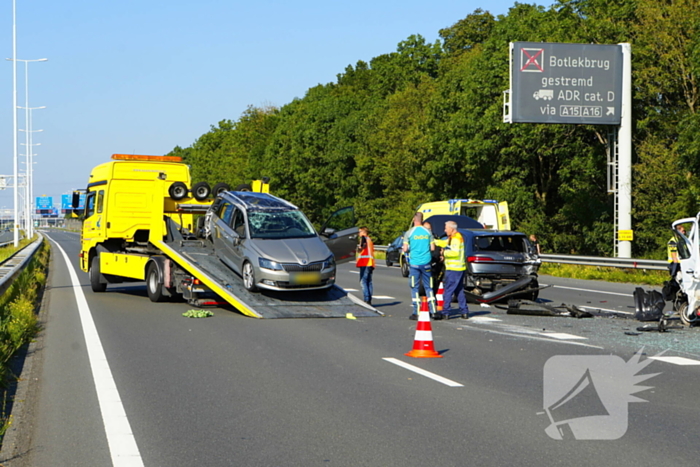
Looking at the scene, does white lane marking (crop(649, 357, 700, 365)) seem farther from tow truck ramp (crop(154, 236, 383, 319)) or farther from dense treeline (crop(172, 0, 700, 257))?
dense treeline (crop(172, 0, 700, 257))

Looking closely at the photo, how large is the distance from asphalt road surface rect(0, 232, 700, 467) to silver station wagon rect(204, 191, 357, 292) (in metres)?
1.56

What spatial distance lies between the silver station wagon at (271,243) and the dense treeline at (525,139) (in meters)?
17.1

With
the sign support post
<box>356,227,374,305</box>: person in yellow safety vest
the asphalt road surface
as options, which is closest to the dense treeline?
the sign support post

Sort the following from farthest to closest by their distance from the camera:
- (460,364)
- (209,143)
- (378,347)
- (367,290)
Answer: (209,143), (367,290), (378,347), (460,364)

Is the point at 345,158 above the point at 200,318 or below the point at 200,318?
above

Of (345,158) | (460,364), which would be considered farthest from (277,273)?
(345,158)

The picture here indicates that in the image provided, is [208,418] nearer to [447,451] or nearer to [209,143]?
[447,451]

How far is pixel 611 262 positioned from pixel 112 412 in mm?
23206

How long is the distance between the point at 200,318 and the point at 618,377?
27.3 ft

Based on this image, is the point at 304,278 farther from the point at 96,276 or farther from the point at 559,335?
the point at 96,276

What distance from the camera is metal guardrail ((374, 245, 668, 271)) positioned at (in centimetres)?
2569

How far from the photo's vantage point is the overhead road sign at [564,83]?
96.7ft

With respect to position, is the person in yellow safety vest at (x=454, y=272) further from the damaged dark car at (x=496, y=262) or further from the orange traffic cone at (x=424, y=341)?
the orange traffic cone at (x=424, y=341)

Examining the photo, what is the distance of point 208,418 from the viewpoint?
7.26 meters
